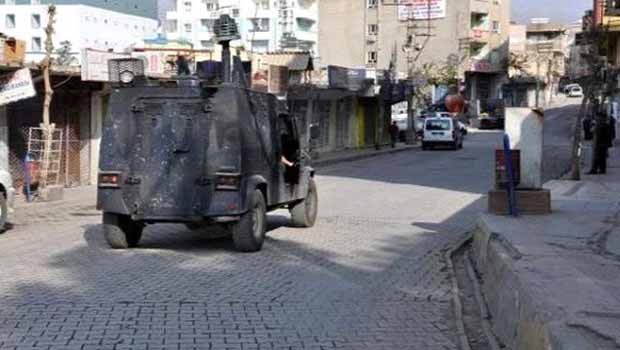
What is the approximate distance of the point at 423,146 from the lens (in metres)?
48.6

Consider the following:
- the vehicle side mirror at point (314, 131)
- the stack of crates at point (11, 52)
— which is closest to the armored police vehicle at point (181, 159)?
the vehicle side mirror at point (314, 131)

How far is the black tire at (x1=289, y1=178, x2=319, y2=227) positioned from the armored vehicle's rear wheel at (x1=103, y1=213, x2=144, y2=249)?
10.5 feet

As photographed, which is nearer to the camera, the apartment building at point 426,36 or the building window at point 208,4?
the apartment building at point 426,36

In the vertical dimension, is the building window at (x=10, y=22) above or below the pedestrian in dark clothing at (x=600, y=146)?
above

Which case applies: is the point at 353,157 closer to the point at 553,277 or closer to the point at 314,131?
the point at 314,131

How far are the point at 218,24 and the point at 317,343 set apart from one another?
1355 cm

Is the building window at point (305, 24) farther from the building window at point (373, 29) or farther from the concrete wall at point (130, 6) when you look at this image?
the concrete wall at point (130, 6)

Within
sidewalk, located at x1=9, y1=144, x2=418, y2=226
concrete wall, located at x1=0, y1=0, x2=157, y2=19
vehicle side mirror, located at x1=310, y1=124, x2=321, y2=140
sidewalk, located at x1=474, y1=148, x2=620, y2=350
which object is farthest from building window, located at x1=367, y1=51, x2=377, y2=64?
sidewalk, located at x1=474, y1=148, x2=620, y2=350

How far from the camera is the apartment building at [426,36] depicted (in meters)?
90.0

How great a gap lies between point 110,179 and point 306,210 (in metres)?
4.00

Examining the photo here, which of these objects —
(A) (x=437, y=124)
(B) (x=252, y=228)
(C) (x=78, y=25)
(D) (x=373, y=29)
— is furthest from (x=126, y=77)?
(D) (x=373, y=29)

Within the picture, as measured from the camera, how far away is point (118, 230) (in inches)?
461

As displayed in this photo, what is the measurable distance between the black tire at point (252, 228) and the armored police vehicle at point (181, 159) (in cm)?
1

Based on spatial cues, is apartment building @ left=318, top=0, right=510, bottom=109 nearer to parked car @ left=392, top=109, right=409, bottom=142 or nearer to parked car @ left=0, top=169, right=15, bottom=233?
parked car @ left=392, top=109, right=409, bottom=142
